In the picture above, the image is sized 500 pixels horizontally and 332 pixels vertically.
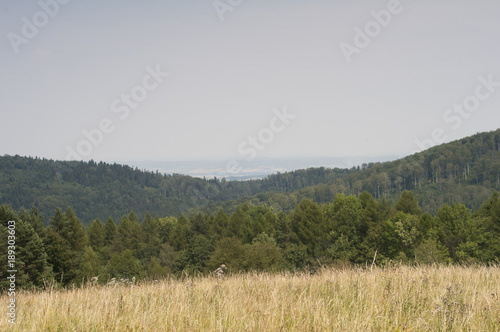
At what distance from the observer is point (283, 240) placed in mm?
75312

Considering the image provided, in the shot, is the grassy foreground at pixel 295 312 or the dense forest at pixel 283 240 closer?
the grassy foreground at pixel 295 312

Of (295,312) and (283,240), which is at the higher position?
(295,312)

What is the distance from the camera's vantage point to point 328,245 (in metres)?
66.4

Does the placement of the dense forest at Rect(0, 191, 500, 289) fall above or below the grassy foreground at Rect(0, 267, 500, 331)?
below

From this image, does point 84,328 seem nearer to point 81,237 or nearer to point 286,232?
point 81,237

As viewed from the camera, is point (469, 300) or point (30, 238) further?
point (30, 238)

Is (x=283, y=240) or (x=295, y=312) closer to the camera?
(x=295, y=312)

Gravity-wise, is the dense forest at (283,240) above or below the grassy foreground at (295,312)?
below

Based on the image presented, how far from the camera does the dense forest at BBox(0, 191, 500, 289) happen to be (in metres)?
36.4

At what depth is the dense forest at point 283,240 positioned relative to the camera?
119 ft

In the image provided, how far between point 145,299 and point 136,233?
324 feet

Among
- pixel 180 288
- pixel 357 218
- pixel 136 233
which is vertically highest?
pixel 180 288

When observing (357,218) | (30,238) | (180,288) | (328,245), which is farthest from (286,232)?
(180,288)

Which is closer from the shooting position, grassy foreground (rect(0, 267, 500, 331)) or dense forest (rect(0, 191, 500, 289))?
grassy foreground (rect(0, 267, 500, 331))
